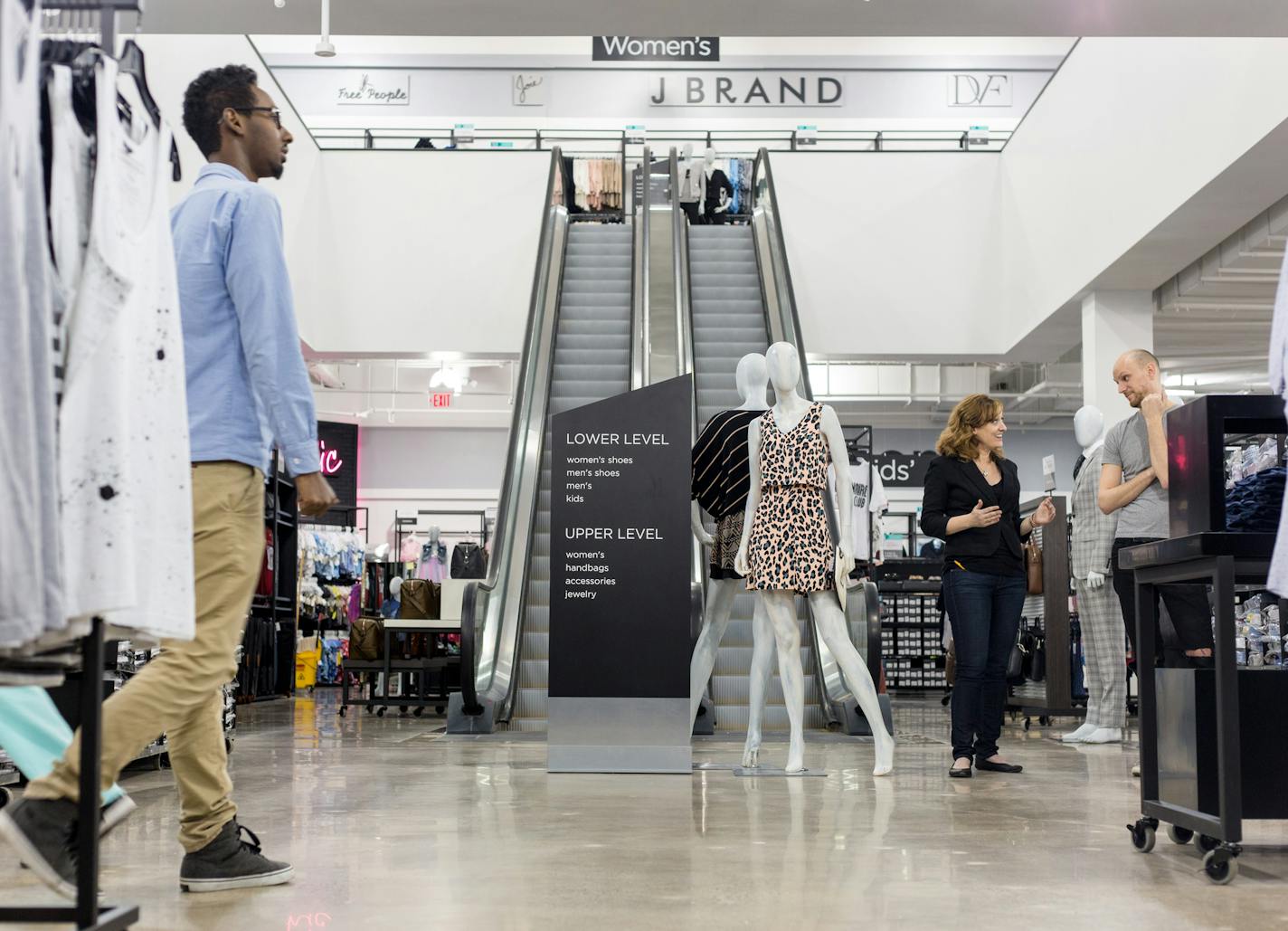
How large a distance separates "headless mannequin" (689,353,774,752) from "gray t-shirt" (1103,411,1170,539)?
1.67 metres

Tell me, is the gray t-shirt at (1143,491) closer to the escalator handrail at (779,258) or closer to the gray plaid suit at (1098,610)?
the gray plaid suit at (1098,610)

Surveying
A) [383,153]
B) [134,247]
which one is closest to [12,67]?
[134,247]

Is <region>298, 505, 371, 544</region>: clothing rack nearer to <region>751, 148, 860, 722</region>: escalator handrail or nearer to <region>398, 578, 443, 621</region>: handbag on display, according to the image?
<region>398, 578, 443, 621</region>: handbag on display

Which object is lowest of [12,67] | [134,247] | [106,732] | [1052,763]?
[1052,763]

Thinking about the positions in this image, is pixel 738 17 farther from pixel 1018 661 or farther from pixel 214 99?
pixel 214 99

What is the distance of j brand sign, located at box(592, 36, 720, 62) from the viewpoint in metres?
21.9

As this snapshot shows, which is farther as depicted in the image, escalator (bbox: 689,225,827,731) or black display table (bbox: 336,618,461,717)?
black display table (bbox: 336,618,461,717)

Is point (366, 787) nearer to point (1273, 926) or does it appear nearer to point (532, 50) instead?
point (1273, 926)

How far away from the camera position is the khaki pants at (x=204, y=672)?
2.74 m

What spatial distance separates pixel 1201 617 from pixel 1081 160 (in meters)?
7.59

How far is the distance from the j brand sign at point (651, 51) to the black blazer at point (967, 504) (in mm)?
17218

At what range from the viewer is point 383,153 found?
15750mm

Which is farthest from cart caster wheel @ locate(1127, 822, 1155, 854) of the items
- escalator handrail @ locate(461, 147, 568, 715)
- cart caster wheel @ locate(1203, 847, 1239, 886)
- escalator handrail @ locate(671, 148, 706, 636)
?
escalator handrail @ locate(461, 147, 568, 715)

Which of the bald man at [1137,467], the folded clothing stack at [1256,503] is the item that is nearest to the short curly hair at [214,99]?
the folded clothing stack at [1256,503]
